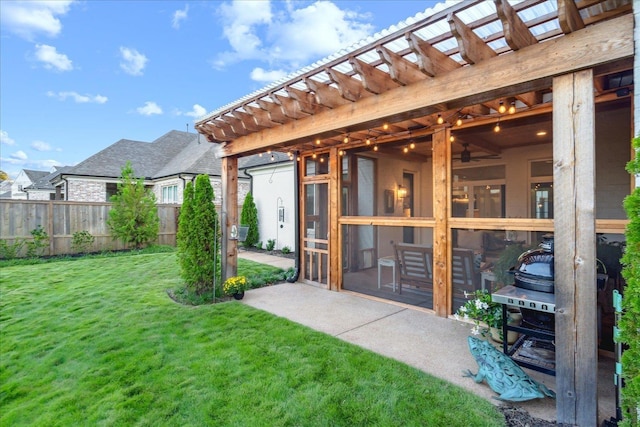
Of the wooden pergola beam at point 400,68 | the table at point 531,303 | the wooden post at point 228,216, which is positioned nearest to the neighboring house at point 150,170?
the wooden post at point 228,216

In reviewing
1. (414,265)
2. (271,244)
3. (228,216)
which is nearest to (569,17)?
Answer: (414,265)

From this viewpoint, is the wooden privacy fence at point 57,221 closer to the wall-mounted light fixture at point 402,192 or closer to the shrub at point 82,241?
the shrub at point 82,241

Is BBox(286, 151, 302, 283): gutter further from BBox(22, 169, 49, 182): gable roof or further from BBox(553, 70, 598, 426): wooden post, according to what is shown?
BBox(22, 169, 49, 182): gable roof

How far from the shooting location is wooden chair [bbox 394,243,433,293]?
459 centimetres

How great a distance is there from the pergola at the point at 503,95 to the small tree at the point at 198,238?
179cm

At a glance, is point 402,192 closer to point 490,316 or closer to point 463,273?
point 463,273

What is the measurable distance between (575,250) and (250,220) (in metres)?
10.7

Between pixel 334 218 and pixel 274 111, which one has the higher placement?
pixel 274 111

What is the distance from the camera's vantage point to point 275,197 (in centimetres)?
1134

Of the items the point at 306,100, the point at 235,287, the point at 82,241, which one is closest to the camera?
the point at 306,100

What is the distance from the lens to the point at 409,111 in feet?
9.89

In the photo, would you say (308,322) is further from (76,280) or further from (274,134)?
(76,280)

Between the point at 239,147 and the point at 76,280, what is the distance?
15.9 feet

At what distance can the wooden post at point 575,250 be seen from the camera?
204 cm
